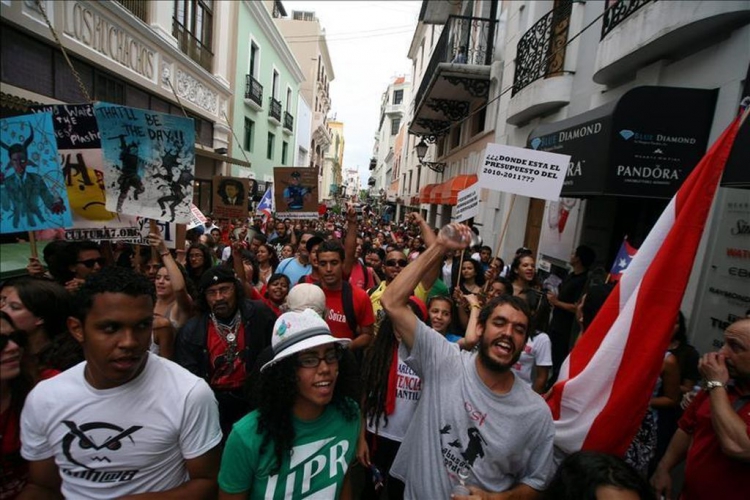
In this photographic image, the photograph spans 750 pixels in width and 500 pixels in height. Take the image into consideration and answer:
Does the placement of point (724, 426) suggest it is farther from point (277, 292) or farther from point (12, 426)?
point (277, 292)

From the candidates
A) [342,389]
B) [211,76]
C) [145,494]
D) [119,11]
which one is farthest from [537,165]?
[211,76]

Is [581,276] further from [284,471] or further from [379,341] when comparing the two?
[284,471]

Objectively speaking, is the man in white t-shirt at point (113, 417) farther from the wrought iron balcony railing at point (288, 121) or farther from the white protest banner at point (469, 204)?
the wrought iron balcony railing at point (288, 121)

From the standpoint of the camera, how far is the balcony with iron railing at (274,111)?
22.3 meters

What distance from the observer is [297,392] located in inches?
67.3

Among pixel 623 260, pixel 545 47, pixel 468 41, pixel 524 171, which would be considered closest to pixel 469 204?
pixel 524 171

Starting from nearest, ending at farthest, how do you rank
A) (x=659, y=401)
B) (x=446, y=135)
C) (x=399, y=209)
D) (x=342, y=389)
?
(x=342, y=389), (x=659, y=401), (x=446, y=135), (x=399, y=209)

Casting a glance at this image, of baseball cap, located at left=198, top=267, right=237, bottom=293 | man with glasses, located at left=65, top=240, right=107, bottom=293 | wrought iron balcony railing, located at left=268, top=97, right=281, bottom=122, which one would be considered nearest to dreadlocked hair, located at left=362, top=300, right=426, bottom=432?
baseball cap, located at left=198, top=267, right=237, bottom=293

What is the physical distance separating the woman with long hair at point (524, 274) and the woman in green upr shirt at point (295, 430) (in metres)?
3.08

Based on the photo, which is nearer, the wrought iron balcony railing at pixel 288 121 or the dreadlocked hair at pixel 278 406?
the dreadlocked hair at pixel 278 406

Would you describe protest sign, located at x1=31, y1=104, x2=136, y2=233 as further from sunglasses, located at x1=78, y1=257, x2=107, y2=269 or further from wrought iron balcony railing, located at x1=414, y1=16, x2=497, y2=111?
wrought iron balcony railing, located at x1=414, y1=16, x2=497, y2=111

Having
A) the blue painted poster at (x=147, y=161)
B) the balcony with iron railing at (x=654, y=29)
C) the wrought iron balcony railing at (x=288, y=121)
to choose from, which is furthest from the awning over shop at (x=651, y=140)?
the wrought iron balcony railing at (x=288, y=121)

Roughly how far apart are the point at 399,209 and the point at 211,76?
2276 cm

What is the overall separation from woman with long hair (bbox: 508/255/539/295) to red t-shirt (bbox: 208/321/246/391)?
293cm
